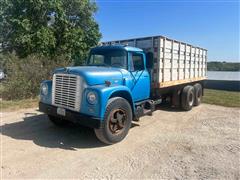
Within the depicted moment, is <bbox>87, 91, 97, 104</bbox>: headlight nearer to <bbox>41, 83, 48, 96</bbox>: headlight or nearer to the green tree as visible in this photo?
<bbox>41, 83, 48, 96</bbox>: headlight

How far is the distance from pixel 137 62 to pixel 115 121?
198cm

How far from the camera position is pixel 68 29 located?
1677cm

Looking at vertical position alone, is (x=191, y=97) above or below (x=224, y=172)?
above

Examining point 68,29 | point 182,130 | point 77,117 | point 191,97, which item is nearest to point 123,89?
point 77,117

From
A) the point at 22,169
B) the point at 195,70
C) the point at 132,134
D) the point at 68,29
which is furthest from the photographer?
the point at 68,29

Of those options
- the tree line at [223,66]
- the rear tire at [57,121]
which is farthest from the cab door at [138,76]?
the tree line at [223,66]

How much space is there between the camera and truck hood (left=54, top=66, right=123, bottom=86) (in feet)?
14.7

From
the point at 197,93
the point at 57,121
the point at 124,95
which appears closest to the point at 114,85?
the point at 124,95

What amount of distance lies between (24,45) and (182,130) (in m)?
12.4

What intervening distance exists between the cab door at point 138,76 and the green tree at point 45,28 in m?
10.4

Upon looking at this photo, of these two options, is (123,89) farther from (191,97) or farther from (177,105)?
(191,97)

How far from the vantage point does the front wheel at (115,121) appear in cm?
447

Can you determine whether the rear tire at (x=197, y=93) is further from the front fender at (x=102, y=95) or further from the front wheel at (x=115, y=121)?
the front fender at (x=102, y=95)

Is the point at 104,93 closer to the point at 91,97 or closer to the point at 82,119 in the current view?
the point at 91,97
